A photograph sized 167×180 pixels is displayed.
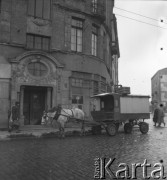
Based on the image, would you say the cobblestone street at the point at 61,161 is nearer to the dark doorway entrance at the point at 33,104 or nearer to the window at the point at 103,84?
the dark doorway entrance at the point at 33,104

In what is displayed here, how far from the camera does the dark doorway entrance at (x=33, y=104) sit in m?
20.9

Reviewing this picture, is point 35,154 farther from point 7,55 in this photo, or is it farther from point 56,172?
point 7,55

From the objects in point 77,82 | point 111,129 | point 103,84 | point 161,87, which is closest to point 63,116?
point 111,129

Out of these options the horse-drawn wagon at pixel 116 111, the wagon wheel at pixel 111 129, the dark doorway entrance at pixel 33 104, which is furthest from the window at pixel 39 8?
the wagon wheel at pixel 111 129

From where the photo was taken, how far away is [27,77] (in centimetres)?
2027

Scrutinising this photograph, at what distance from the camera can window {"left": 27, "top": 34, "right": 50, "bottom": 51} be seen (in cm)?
2102

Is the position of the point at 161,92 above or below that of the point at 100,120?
above

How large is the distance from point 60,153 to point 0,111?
10.5m

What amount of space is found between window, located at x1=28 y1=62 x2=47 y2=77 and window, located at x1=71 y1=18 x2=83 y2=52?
3.14 metres

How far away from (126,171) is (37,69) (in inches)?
581

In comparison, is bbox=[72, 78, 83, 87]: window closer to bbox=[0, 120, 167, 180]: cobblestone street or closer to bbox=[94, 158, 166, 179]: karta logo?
bbox=[0, 120, 167, 180]: cobblestone street

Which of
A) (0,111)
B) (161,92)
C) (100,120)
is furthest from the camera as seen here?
(161,92)

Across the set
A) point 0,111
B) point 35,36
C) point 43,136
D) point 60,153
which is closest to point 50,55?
point 35,36

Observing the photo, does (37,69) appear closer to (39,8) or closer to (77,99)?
(77,99)
